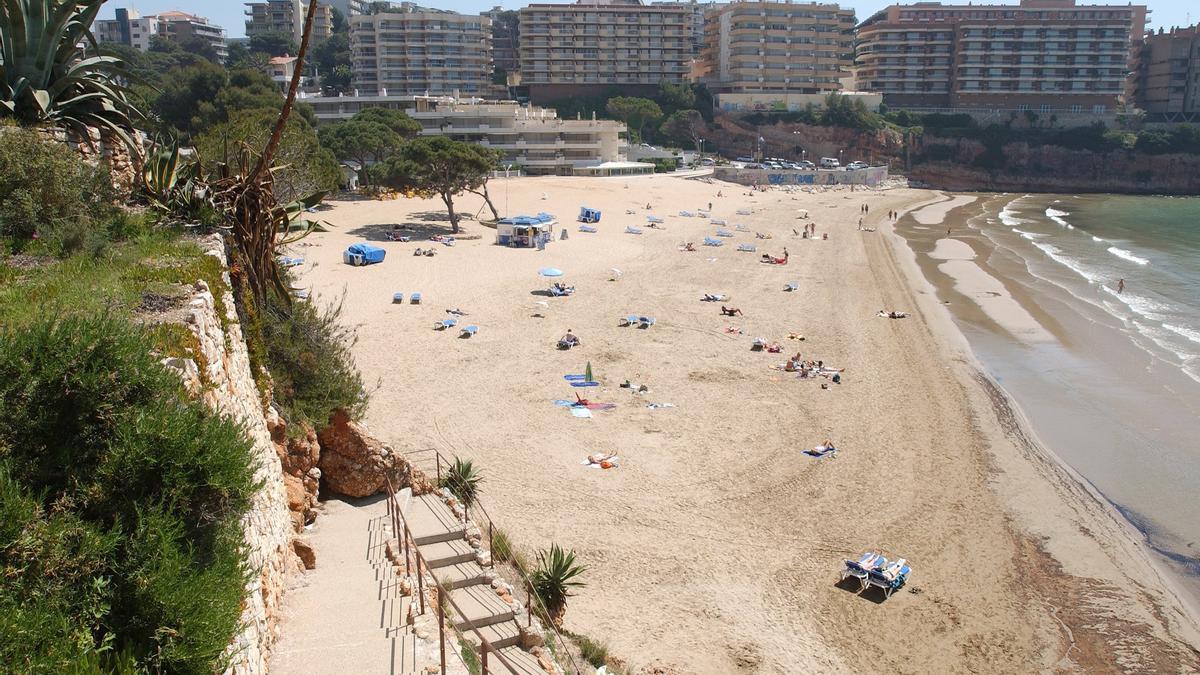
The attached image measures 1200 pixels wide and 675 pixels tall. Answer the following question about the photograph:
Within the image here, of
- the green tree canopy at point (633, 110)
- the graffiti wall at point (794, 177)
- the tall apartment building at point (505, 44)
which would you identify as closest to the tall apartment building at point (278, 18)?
the tall apartment building at point (505, 44)

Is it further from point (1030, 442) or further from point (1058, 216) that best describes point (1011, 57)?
point (1030, 442)

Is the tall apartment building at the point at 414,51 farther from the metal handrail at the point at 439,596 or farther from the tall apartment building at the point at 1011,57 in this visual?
the metal handrail at the point at 439,596

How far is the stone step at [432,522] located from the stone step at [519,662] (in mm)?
2118

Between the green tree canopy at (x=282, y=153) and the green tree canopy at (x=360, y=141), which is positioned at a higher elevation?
the green tree canopy at (x=360, y=141)

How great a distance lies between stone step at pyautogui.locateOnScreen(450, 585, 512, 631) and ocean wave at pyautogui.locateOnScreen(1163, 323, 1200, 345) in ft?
90.7

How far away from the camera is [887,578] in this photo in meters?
12.7

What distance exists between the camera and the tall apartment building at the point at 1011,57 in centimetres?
10775

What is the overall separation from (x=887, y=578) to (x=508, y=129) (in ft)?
221

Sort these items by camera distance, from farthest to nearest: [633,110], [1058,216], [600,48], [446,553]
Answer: [600,48], [633,110], [1058,216], [446,553]

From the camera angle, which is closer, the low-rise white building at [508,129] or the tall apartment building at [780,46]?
the low-rise white building at [508,129]

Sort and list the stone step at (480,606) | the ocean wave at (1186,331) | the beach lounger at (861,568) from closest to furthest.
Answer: the stone step at (480,606), the beach lounger at (861,568), the ocean wave at (1186,331)

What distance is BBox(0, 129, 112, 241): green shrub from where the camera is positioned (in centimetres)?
984

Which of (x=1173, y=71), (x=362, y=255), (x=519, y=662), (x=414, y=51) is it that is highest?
(x=414, y=51)

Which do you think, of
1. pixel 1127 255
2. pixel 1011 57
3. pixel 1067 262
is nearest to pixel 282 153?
pixel 1067 262
